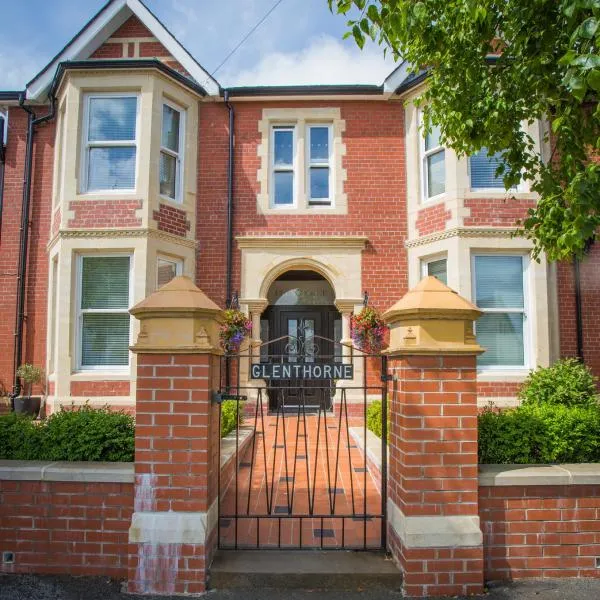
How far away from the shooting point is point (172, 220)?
935 centimetres

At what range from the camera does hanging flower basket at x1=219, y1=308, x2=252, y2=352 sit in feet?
30.0

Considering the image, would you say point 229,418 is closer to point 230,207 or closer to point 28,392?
point 230,207

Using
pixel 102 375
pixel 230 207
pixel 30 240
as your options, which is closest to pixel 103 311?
pixel 102 375

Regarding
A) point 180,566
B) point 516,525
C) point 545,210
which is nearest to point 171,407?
point 180,566

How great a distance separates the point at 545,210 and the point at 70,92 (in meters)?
8.34

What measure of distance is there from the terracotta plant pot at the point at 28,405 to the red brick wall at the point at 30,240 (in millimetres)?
618

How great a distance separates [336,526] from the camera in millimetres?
4207

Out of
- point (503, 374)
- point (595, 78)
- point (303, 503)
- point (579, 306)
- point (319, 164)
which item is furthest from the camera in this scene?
point (319, 164)

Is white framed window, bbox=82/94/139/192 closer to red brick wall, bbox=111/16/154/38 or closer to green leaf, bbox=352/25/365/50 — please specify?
red brick wall, bbox=111/16/154/38

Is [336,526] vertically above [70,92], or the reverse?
[70,92]

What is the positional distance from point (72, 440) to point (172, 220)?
605cm

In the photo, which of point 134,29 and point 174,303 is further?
point 134,29

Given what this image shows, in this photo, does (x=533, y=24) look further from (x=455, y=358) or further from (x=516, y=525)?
(x=516, y=525)

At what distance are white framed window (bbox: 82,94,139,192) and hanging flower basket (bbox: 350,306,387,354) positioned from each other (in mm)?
4850
